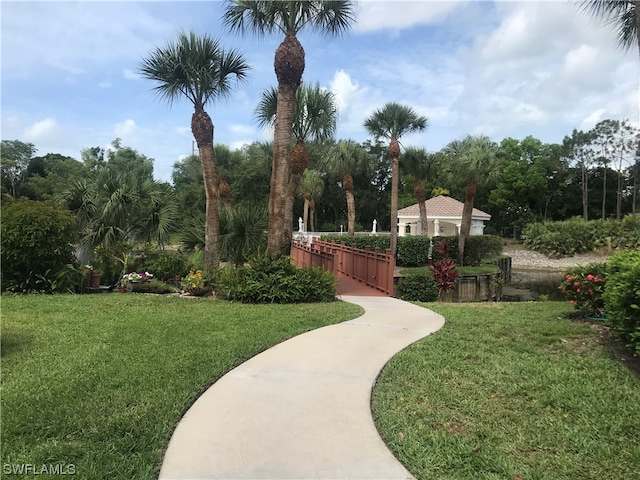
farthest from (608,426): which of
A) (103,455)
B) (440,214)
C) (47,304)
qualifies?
(440,214)

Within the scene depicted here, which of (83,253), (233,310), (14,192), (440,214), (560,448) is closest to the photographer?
(560,448)

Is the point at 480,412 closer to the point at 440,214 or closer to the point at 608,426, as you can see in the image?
the point at 608,426

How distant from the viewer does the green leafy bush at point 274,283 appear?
9164 mm

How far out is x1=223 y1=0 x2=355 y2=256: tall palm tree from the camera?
10.6 metres

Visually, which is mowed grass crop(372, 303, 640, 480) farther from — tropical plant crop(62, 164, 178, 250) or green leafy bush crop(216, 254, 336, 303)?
tropical plant crop(62, 164, 178, 250)

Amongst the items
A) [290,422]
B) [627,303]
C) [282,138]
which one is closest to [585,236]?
[282,138]

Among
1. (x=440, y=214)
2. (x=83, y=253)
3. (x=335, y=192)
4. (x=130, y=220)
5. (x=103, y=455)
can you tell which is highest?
(x=335, y=192)

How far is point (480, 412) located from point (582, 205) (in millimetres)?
54142

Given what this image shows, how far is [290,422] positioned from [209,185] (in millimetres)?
9980

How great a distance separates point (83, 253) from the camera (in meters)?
12.4

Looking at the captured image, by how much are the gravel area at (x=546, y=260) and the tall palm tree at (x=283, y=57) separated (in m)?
29.6

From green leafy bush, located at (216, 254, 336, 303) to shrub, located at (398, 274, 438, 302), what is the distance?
384 cm

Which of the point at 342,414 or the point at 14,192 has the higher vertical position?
the point at 14,192

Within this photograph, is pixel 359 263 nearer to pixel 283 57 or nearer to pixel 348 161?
pixel 283 57
